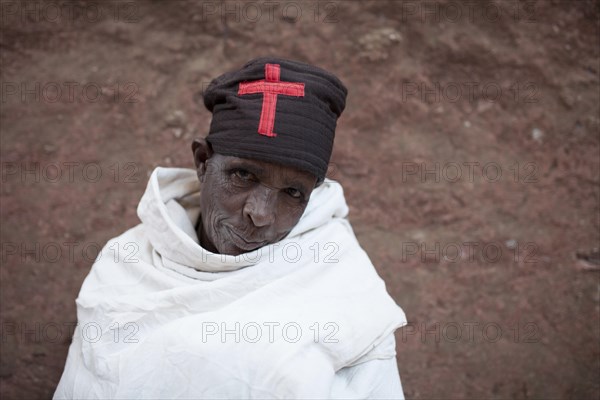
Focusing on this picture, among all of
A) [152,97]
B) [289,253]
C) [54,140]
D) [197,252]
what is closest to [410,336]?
[289,253]

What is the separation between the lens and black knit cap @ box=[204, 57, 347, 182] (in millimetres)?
1986

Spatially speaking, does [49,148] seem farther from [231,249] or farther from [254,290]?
[254,290]

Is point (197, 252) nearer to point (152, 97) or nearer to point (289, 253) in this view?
point (289, 253)

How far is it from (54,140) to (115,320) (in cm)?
163

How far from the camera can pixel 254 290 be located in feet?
6.88

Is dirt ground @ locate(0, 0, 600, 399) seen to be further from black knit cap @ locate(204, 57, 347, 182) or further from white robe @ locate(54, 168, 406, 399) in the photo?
black knit cap @ locate(204, 57, 347, 182)

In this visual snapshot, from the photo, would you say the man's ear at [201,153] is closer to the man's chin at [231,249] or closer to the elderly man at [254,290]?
the elderly man at [254,290]

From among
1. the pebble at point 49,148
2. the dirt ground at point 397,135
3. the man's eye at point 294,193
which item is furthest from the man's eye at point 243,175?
the pebble at point 49,148

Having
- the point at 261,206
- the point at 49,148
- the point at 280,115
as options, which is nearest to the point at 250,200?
the point at 261,206

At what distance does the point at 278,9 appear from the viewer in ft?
11.4

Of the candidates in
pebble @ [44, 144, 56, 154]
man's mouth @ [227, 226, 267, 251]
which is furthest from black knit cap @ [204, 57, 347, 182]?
pebble @ [44, 144, 56, 154]

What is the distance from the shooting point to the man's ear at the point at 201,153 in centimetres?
222

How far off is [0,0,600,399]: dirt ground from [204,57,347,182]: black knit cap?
1398 mm

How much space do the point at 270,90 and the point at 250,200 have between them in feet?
1.23
